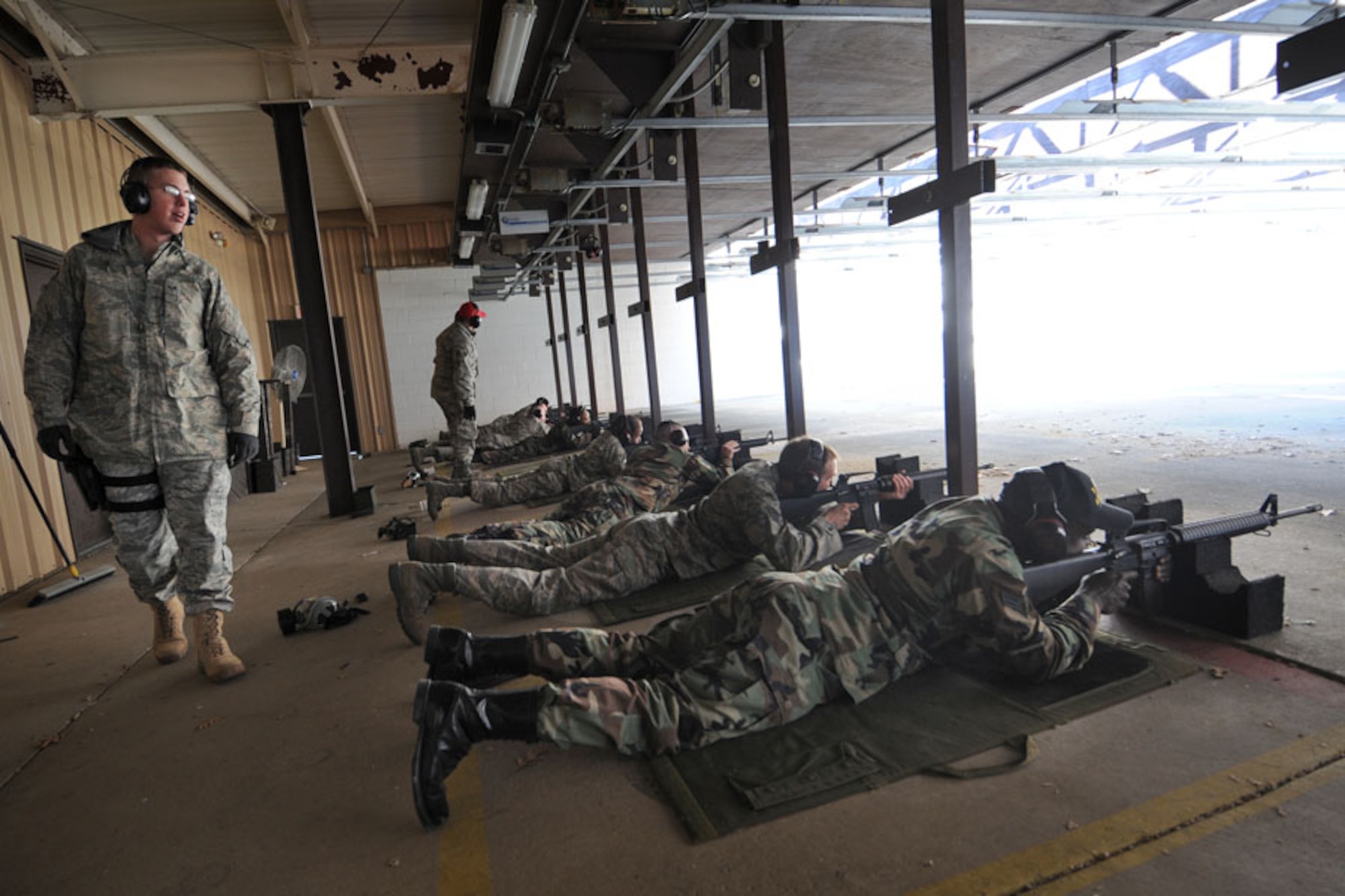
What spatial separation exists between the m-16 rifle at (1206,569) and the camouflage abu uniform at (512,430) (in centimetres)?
859

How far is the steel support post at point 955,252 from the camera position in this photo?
11.9ft

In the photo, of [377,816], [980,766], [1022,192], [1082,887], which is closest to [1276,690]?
[980,766]

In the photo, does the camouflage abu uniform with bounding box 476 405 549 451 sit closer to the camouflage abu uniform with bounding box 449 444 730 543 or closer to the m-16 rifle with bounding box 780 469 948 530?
the camouflage abu uniform with bounding box 449 444 730 543

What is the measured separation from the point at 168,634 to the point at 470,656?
7.12 ft

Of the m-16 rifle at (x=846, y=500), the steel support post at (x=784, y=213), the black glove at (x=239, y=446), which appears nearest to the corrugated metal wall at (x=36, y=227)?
the black glove at (x=239, y=446)

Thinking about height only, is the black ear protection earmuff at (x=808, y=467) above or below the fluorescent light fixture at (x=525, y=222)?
below

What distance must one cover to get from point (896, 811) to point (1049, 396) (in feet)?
39.5

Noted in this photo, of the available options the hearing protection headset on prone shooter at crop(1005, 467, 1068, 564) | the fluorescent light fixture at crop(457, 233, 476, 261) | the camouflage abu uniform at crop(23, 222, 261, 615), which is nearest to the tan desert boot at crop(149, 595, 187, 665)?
the camouflage abu uniform at crop(23, 222, 261, 615)

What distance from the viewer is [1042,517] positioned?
2.44 meters

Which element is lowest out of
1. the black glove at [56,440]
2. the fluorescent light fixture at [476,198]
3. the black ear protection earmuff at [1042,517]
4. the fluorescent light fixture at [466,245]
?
the black ear protection earmuff at [1042,517]

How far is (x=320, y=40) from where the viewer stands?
732 centimetres

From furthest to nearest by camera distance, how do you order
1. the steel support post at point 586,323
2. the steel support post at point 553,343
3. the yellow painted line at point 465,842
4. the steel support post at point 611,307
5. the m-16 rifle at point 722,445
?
the steel support post at point 553,343, the steel support post at point 586,323, the steel support post at point 611,307, the m-16 rifle at point 722,445, the yellow painted line at point 465,842

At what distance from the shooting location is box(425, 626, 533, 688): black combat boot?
2.54 metres

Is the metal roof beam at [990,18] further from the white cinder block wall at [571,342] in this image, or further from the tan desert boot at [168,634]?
the white cinder block wall at [571,342]
